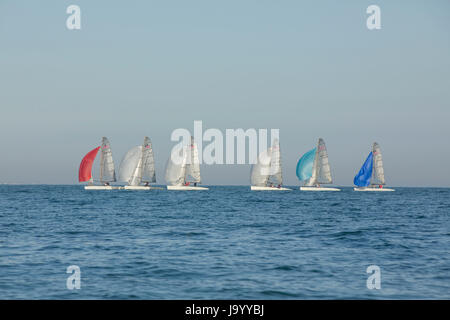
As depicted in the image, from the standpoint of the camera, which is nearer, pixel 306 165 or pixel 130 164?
pixel 130 164

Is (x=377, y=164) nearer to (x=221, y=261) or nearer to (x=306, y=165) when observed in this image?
(x=306, y=165)

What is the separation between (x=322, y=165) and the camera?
9962cm

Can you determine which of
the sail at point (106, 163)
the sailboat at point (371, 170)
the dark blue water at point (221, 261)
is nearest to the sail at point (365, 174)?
the sailboat at point (371, 170)

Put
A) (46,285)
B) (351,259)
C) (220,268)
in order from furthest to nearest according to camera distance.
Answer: (351,259)
(220,268)
(46,285)

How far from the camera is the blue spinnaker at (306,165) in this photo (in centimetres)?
10350

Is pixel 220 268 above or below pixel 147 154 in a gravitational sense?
below

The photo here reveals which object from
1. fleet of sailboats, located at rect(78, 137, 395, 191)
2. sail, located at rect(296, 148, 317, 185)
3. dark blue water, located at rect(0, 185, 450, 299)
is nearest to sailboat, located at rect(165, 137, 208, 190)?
fleet of sailboats, located at rect(78, 137, 395, 191)

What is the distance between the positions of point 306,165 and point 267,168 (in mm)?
8803

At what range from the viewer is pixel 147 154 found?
322 ft

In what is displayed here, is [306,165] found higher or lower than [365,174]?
higher

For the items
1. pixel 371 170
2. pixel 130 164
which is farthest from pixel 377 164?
pixel 130 164
